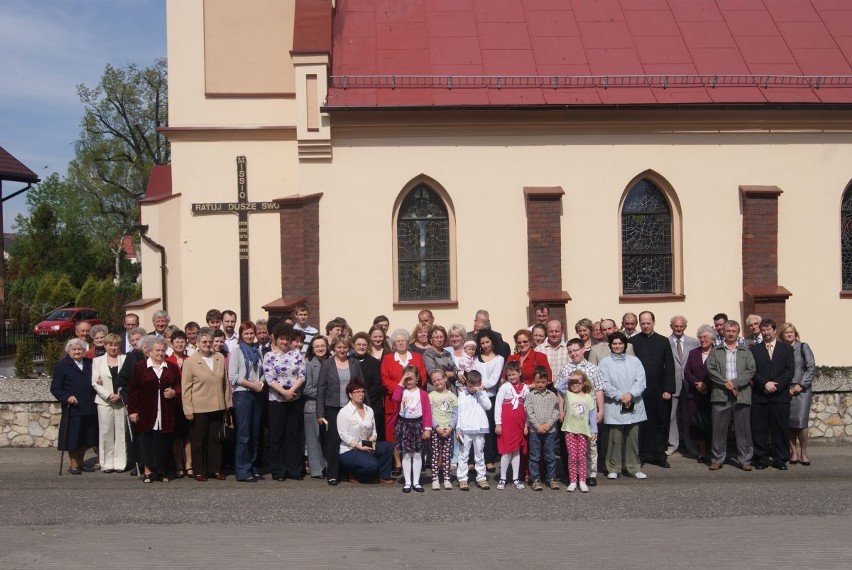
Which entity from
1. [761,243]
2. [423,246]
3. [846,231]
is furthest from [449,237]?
[846,231]

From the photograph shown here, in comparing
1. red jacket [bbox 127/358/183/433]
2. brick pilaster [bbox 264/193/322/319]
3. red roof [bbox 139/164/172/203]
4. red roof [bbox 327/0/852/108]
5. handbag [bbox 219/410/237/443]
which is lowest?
handbag [bbox 219/410/237/443]

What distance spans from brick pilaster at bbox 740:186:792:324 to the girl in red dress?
7225 mm

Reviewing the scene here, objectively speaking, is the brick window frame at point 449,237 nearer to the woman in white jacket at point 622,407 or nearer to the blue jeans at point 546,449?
the woman in white jacket at point 622,407

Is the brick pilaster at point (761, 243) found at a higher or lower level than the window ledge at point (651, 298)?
higher

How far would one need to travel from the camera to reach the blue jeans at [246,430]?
10.0 m

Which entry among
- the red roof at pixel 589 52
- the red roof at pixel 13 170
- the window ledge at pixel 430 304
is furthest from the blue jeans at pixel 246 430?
the red roof at pixel 13 170

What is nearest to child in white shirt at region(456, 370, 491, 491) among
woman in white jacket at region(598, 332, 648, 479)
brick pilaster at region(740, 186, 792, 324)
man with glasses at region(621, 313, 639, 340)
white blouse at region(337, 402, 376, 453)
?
white blouse at region(337, 402, 376, 453)

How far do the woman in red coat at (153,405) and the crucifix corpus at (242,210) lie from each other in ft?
20.0

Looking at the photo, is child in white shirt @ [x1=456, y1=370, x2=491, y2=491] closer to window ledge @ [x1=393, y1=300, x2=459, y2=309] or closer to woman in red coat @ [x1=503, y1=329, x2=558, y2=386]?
woman in red coat @ [x1=503, y1=329, x2=558, y2=386]

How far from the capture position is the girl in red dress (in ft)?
31.8

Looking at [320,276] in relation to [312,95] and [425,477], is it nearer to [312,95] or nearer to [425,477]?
[312,95]

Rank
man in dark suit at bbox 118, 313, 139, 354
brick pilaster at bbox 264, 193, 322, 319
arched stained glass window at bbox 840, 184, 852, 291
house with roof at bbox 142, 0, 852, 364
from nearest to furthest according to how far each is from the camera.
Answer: man in dark suit at bbox 118, 313, 139, 354, brick pilaster at bbox 264, 193, 322, 319, house with roof at bbox 142, 0, 852, 364, arched stained glass window at bbox 840, 184, 852, 291

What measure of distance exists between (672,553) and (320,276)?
9088mm

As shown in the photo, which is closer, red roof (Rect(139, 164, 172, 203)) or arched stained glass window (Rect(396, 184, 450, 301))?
arched stained glass window (Rect(396, 184, 450, 301))
